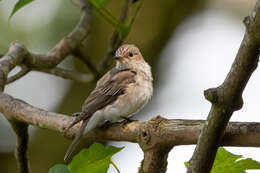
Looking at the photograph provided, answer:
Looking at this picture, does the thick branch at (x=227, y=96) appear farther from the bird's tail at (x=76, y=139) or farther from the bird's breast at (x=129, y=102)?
the bird's breast at (x=129, y=102)

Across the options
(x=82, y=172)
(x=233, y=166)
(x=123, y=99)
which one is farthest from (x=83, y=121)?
(x=233, y=166)

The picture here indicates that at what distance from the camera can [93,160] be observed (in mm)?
2225

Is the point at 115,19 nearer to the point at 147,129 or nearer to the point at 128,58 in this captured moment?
the point at 128,58

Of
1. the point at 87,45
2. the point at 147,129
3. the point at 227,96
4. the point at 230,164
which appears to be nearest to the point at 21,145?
the point at 147,129

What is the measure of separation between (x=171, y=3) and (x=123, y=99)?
195 centimetres

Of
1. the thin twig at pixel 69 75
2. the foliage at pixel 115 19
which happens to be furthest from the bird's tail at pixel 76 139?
the thin twig at pixel 69 75

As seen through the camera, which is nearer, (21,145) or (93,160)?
(93,160)

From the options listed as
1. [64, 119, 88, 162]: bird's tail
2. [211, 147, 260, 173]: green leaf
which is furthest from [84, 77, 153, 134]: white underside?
[211, 147, 260, 173]: green leaf

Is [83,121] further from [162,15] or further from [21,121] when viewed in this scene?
[162,15]

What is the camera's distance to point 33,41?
6562mm

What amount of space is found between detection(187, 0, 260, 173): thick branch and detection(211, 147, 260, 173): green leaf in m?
0.19

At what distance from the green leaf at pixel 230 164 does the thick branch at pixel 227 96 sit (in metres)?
0.19

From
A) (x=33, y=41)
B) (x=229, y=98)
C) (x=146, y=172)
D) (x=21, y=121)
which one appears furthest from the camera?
(x=33, y=41)

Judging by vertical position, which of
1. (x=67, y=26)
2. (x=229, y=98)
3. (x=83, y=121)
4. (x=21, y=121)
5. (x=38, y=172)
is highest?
(x=67, y=26)
